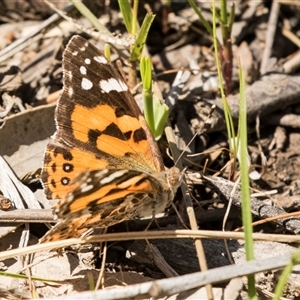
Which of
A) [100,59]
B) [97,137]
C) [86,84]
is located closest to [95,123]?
[97,137]

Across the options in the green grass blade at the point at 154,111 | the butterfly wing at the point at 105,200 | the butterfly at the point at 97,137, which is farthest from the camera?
the green grass blade at the point at 154,111

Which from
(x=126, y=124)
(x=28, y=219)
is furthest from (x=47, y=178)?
(x=126, y=124)

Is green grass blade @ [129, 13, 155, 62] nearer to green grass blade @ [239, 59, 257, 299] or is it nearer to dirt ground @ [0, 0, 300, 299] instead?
dirt ground @ [0, 0, 300, 299]

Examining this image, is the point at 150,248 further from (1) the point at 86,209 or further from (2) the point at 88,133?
(2) the point at 88,133

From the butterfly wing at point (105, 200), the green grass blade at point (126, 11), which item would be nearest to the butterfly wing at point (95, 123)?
the butterfly wing at point (105, 200)

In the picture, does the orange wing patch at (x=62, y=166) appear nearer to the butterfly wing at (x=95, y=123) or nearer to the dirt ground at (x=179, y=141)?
the butterfly wing at (x=95, y=123)

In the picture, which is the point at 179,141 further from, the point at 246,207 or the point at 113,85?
the point at 246,207

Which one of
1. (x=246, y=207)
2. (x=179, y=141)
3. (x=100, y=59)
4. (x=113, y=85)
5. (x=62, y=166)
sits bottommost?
(x=179, y=141)
